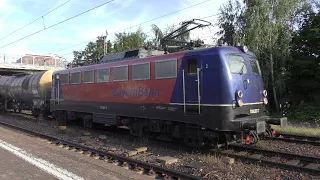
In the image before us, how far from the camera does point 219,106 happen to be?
901 centimetres

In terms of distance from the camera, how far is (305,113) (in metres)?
23.2

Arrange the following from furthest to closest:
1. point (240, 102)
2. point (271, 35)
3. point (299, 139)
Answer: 1. point (271, 35)
2. point (299, 139)
3. point (240, 102)

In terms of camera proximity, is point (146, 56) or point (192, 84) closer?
point (192, 84)

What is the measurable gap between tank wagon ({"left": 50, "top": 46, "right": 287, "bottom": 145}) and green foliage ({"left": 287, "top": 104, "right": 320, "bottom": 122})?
14.1 metres

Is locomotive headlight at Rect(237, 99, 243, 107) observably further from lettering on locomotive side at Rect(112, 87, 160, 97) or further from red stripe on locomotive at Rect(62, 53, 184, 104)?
lettering on locomotive side at Rect(112, 87, 160, 97)

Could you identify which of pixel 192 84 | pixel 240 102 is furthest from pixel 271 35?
pixel 240 102

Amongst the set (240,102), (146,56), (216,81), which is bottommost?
(240,102)

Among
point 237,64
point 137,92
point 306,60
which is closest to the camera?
point 237,64

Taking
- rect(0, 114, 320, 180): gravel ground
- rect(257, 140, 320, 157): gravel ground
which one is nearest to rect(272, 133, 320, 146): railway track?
rect(257, 140, 320, 157): gravel ground

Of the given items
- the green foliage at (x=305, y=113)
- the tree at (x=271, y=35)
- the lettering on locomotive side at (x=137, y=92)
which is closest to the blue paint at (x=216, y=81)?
the lettering on locomotive side at (x=137, y=92)

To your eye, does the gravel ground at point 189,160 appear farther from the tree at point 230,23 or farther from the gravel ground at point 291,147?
the tree at point 230,23

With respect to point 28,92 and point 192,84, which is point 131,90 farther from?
point 28,92

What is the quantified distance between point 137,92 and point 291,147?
556cm

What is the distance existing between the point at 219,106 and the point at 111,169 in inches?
135
